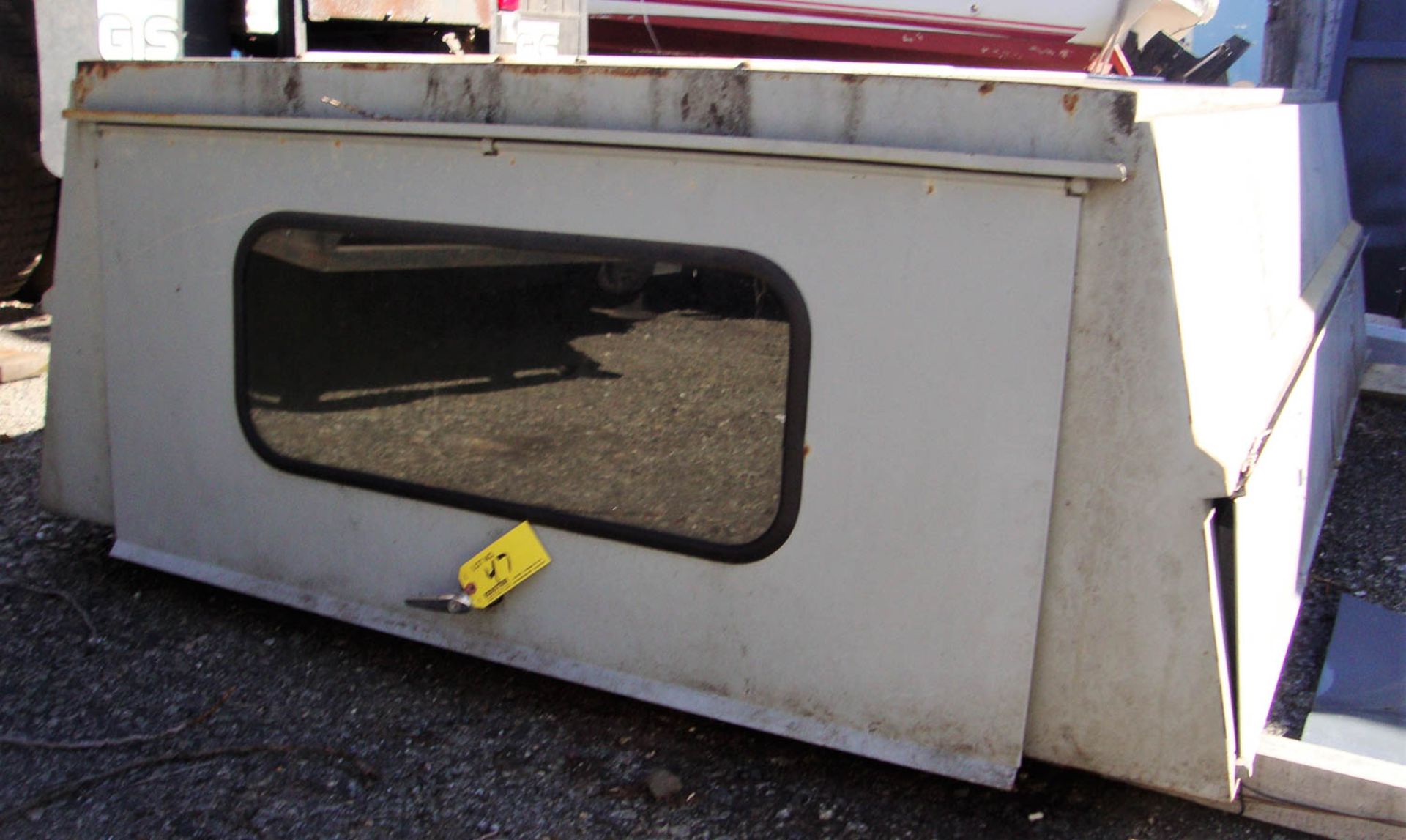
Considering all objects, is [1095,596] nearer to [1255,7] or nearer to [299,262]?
[299,262]

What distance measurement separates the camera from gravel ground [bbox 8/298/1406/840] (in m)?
2.04

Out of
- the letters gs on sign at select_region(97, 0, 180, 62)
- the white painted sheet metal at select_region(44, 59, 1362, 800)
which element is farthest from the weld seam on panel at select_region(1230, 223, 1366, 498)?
the letters gs on sign at select_region(97, 0, 180, 62)

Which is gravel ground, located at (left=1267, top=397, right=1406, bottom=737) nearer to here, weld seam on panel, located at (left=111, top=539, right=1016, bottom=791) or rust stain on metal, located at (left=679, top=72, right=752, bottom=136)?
weld seam on panel, located at (left=111, top=539, right=1016, bottom=791)

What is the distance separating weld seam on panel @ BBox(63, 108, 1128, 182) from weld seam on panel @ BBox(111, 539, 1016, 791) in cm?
96

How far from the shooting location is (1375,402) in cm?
456

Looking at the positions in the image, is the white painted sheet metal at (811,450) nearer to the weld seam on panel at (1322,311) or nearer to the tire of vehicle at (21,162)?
the weld seam on panel at (1322,311)

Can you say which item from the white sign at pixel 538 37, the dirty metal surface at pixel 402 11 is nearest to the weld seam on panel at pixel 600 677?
the dirty metal surface at pixel 402 11

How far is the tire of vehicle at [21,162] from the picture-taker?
4.02 metres

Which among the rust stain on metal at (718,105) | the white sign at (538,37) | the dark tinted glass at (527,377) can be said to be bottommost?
the dark tinted glass at (527,377)

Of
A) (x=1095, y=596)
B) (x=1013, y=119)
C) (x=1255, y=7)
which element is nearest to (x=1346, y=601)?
(x=1095, y=596)

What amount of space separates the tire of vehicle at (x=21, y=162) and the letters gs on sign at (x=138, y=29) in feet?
1.47

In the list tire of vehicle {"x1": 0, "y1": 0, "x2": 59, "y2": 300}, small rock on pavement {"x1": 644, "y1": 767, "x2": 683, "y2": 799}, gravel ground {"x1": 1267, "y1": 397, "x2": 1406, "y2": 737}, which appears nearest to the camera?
small rock on pavement {"x1": 644, "y1": 767, "x2": 683, "y2": 799}

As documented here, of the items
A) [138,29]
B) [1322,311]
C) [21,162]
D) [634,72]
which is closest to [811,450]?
[634,72]

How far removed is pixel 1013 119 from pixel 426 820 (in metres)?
1.50
